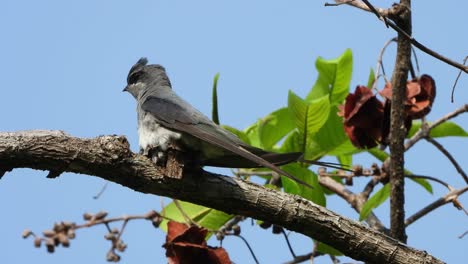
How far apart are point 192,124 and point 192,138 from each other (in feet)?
0.30

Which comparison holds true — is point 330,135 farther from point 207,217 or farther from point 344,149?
point 207,217

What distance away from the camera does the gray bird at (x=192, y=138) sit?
449cm

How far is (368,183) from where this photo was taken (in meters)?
5.64

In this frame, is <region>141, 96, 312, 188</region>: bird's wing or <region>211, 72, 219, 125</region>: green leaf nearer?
<region>141, 96, 312, 188</region>: bird's wing

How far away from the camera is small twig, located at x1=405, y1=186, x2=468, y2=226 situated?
4.96 m

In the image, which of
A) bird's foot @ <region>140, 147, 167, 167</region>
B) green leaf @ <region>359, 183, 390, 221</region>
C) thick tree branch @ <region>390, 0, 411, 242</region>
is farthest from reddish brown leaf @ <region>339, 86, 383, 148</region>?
bird's foot @ <region>140, 147, 167, 167</region>

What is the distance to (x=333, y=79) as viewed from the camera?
19.7 ft

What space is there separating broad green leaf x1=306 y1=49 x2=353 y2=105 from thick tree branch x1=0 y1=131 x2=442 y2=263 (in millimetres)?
1902

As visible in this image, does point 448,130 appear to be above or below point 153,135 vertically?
above

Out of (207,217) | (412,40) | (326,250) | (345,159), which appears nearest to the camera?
(412,40)

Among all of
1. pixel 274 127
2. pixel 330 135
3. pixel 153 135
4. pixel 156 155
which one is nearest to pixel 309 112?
pixel 330 135

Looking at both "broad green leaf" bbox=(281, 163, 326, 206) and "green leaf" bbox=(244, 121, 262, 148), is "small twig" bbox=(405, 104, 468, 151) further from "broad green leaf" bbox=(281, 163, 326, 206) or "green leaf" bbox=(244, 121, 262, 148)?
"green leaf" bbox=(244, 121, 262, 148)

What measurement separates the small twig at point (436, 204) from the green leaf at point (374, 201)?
0.70 feet

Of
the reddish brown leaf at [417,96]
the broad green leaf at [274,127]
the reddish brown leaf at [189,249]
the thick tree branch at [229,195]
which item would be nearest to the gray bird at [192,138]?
the thick tree branch at [229,195]
